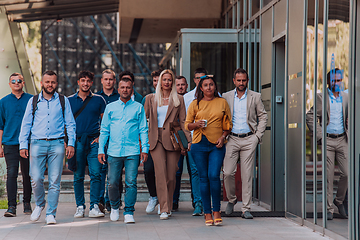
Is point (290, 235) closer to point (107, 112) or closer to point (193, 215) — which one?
point (193, 215)

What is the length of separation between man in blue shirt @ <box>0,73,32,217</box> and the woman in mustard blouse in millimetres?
2358

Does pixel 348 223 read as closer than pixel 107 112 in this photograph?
Yes

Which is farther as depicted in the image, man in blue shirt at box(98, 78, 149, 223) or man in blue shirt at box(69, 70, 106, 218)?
man in blue shirt at box(69, 70, 106, 218)

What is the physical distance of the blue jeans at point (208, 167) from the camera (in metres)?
5.71

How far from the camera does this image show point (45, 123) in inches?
233

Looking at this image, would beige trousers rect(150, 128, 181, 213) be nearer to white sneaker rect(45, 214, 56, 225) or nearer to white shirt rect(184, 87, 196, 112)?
white shirt rect(184, 87, 196, 112)

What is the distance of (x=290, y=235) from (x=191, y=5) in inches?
290

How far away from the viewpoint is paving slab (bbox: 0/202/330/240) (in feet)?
16.9

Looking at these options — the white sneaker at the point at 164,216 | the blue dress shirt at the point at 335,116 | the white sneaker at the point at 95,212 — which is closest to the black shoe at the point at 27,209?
the white sneaker at the point at 95,212

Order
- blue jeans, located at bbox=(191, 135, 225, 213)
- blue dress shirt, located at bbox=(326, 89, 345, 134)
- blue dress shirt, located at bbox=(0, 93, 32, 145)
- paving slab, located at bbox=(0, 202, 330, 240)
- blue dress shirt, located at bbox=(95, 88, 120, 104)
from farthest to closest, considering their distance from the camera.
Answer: blue dress shirt, located at bbox=(95, 88, 120, 104) → blue dress shirt, located at bbox=(0, 93, 32, 145) → blue jeans, located at bbox=(191, 135, 225, 213) → paving slab, located at bbox=(0, 202, 330, 240) → blue dress shirt, located at bbox=(326, 89, 345, 134)

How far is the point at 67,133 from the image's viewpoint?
20.0 ft

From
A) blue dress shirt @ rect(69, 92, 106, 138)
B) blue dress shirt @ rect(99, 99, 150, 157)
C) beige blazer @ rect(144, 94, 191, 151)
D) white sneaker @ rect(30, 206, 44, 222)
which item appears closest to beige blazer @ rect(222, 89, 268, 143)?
beige blazer @ rect(144, 94, 191, 151)

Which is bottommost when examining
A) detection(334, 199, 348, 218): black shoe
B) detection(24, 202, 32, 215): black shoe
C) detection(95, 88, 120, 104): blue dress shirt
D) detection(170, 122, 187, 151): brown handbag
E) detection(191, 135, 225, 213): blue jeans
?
detection(24, 202, 32, 215): black shoe

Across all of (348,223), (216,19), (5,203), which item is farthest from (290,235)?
(216,19)
